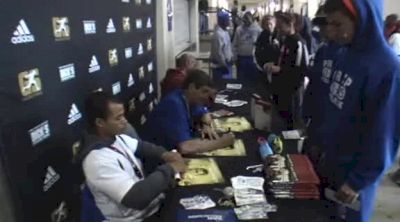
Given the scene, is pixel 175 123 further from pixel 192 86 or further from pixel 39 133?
pixel 39 133

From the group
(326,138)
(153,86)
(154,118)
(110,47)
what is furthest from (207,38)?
(326,138)

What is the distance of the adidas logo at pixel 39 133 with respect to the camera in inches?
66.6

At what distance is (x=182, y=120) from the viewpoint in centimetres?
204

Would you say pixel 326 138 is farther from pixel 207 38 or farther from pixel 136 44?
pixel 207 38

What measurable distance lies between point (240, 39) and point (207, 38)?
3.01m

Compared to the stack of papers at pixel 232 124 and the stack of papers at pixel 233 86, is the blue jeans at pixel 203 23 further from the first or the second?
the stack of papers at pixel 232 124

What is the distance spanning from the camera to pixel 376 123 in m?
1.31

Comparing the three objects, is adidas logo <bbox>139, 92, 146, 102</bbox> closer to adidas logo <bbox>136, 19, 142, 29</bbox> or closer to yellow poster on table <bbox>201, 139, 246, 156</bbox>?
adidas logo <bbox>136, 19, 142, 29</bbox>

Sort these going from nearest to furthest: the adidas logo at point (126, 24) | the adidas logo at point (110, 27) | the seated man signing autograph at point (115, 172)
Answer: the seated man signing autograph at point (115, 172) < the adidas logo at point (110, 27) < the adidas logo at point (126, 24)

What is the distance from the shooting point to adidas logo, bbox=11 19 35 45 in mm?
1606

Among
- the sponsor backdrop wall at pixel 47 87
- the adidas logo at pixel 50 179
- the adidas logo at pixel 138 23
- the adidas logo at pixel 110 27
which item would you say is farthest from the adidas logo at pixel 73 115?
the adidas logo at pixel 138 23

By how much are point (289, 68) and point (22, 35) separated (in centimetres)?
246

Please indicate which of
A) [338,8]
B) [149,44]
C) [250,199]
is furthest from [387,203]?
[149,44]

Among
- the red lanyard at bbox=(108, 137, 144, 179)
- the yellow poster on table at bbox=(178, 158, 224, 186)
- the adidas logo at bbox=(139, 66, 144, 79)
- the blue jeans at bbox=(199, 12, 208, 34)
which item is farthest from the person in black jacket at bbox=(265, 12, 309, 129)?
the blue jeans at bbox=(199, 12, 208, 34)
